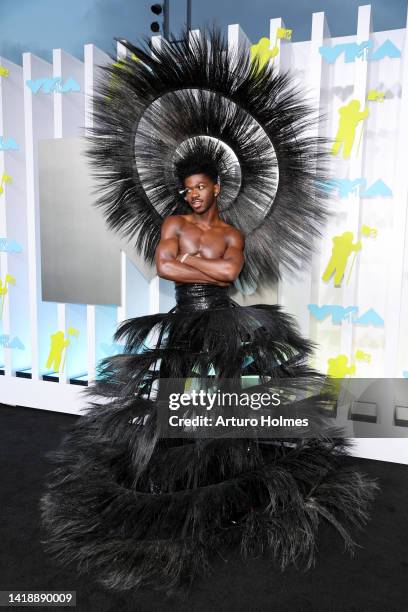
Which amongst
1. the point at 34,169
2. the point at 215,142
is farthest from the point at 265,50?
the point at 34,169

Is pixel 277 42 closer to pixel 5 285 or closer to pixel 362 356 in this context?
pixel 362 356

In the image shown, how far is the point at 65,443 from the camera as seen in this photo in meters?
2.79

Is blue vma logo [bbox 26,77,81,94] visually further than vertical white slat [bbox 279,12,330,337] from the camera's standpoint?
Yes

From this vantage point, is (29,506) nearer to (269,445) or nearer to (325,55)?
(269,445)

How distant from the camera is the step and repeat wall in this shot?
300 cm

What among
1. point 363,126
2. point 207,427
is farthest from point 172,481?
point 363,126

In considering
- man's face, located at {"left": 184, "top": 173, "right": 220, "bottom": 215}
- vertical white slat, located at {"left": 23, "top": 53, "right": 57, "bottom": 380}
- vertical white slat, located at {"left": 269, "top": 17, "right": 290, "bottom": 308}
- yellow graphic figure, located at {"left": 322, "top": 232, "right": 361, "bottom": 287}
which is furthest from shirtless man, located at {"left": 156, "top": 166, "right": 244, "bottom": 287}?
vertical white slat, located at {"left": 23, "top": 53, "right": 57, "bottom": 380}

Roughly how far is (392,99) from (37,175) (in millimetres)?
2632

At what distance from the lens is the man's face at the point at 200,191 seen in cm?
227

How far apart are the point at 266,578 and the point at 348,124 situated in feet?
8.27

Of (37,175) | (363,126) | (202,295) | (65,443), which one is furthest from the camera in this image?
(37,175)

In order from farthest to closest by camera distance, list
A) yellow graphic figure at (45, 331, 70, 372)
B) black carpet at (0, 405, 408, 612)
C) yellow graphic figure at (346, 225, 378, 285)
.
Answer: yellow graphic figure at (45, 331, 70, 372) → yellow graphic figure at (346, 225, 378, 285) → black carpet at (0, 405, 408, 612)

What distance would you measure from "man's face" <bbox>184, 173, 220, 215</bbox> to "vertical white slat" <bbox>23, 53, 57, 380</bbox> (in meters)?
1.99

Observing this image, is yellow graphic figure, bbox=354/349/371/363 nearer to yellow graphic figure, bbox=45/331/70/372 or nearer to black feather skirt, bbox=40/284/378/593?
black feather skirt, bbox=40/284/378/593
